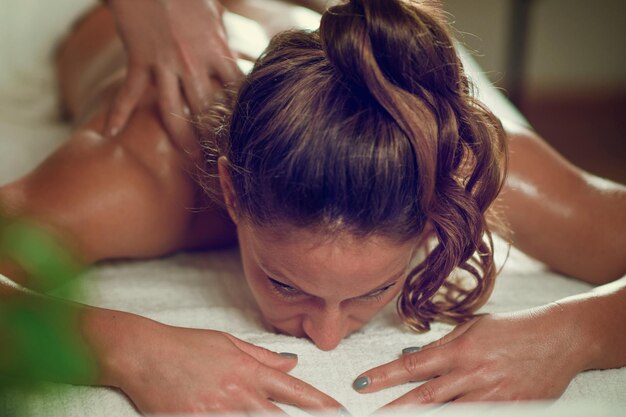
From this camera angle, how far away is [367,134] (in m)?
0.90

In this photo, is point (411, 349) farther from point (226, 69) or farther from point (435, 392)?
point (226, 69)

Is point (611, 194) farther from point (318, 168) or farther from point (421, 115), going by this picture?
point (318, 168)

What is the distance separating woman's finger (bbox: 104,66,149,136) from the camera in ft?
4.42

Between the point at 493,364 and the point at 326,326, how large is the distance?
22 centimetres

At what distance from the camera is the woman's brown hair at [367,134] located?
905 millimetres

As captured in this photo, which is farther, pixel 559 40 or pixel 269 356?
pixel 559 40

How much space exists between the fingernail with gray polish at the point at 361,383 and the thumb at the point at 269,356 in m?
0.08

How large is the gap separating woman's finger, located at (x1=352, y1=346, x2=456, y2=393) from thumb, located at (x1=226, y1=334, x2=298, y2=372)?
0.28ft

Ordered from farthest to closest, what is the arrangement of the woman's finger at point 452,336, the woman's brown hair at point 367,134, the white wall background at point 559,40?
the white wall background at point 559,40 → the woman's finger at point 452,336 → the woman's brown hair at point 367,134

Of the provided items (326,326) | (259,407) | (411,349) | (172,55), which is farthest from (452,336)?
(172,55)

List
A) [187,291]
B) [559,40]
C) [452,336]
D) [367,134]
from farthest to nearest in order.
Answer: [559,40] → [187,291] → [452,336] → [367,134]

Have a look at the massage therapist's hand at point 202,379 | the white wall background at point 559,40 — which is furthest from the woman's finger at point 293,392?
the white wall background at point 559,40

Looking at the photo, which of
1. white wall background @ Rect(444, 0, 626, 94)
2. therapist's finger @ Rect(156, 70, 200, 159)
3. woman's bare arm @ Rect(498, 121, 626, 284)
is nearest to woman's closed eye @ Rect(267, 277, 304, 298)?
therapist's finger @ Rect(156, 70, 200, 159)

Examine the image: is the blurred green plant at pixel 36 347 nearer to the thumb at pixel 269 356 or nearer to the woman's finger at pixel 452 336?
the thumb at pixel 269 356
